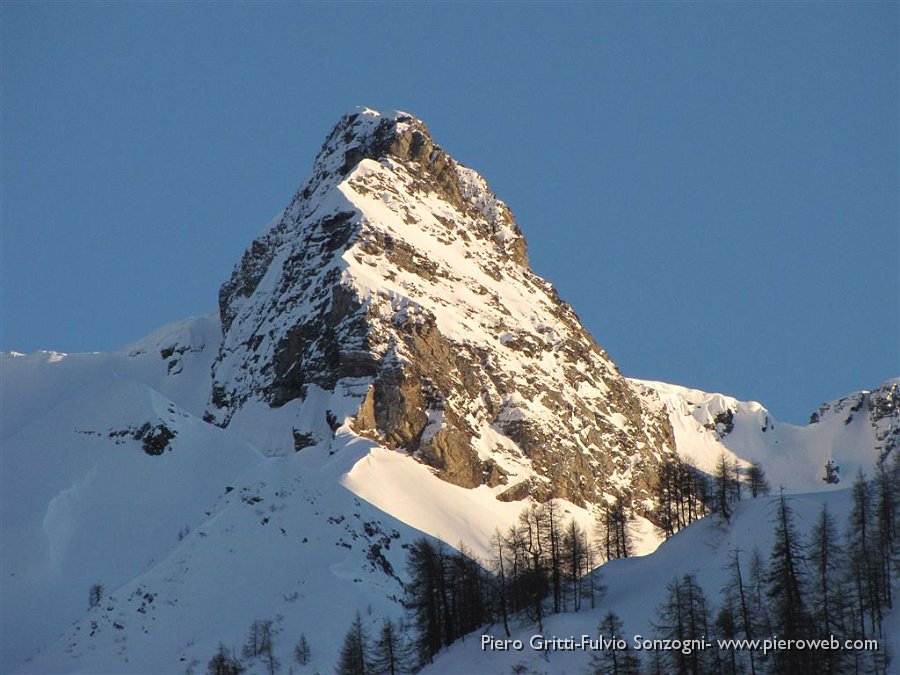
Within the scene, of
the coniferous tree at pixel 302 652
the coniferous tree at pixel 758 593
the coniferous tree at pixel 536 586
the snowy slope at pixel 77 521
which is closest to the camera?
the coniferous tree at pixel 758 593

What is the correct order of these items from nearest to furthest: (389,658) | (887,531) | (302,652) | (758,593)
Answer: (758,593), (389,658), (887,531), (302,652)

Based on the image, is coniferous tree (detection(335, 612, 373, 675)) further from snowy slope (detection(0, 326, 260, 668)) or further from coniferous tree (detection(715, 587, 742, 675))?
snowy slope (detection(0, 326, 260, 668))

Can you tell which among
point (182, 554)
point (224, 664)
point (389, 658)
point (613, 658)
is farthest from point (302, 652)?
point (613, 658)

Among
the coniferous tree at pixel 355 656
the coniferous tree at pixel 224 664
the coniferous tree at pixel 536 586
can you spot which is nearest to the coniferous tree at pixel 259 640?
the coniferous tree at pixel 224 664

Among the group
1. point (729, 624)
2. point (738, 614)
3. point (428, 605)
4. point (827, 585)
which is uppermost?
point (428, 605)

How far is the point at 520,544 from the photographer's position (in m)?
133

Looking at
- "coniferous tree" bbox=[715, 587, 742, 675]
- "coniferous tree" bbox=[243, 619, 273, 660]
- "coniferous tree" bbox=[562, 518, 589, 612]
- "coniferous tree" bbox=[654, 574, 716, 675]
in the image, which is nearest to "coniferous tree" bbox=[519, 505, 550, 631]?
"coniferous tree" bbox=[562, 518, 589, 612]

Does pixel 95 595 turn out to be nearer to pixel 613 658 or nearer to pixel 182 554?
pixel 182 554

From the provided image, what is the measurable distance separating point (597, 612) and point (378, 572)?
42.8 m

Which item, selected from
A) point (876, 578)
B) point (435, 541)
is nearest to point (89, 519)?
point (435, 541)

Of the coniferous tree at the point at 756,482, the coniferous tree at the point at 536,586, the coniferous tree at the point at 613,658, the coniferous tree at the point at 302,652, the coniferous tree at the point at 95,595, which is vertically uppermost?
the coniferous tree at the point at 756,482

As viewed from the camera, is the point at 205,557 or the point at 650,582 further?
the point at 205,557

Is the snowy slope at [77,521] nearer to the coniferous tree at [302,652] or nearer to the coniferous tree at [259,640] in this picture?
the coniferous tree at [259,640]

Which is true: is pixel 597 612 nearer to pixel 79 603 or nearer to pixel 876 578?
pixel 876 578
